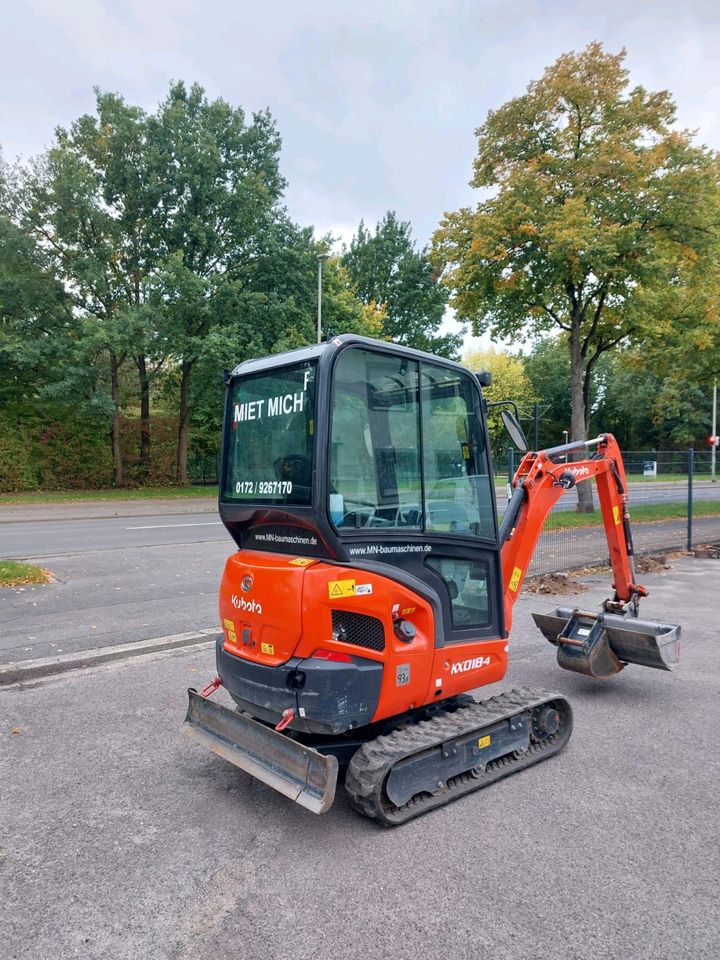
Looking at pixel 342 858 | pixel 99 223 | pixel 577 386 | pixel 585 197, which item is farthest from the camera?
pixel 99 223

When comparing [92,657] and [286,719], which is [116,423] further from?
[286,719]

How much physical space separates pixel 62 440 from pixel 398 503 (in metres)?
27.7

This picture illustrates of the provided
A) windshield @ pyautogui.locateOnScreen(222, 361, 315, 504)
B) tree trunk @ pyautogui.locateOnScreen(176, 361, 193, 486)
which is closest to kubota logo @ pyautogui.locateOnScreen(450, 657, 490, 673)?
windshield @ pyautogui.locateOnScreen(222, 361, 315, 504)

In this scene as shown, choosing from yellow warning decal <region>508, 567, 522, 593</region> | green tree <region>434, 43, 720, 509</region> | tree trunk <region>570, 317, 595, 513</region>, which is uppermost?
green tree <region>434, 43, 720, 509</region>

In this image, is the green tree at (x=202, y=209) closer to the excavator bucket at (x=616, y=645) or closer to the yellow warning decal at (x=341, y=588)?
the excavator bucket at (x=616, y=645)

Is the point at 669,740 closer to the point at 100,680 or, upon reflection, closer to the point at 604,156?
the point at 100,680

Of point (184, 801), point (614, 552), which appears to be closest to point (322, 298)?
point (614, 552)

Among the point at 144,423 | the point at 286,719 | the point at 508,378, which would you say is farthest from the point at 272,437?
the point at 508,378

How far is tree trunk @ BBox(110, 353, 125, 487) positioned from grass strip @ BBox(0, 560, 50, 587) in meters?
18.4

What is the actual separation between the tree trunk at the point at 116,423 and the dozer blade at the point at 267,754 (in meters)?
25.3

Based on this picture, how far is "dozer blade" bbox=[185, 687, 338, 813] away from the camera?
3215 millimetres

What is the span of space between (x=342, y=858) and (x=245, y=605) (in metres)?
1.36

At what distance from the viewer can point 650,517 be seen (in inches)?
730

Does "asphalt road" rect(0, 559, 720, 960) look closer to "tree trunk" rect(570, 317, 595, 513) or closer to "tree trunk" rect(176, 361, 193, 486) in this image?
"tree trunk" rect(570, 317, 595, 513)
